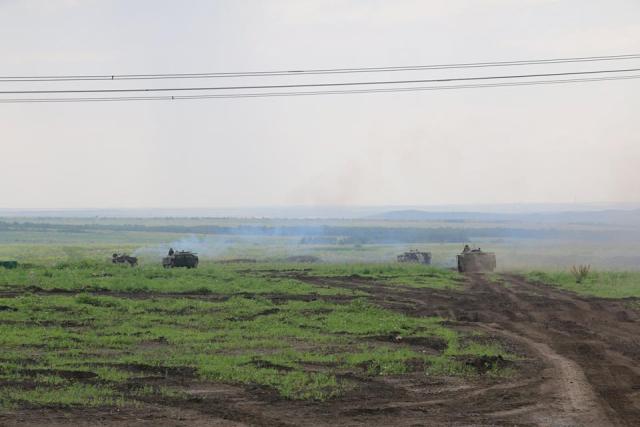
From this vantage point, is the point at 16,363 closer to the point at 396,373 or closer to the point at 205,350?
the point at 205,350

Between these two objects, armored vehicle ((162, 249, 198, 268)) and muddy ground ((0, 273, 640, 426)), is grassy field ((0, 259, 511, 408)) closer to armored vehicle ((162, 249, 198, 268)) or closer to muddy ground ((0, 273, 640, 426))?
muddy ground ((0, 273, 640, 426))

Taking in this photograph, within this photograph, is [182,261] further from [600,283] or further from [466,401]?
[466,401]

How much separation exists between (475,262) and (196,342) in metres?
44.7

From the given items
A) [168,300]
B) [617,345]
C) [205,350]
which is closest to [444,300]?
[168,300]

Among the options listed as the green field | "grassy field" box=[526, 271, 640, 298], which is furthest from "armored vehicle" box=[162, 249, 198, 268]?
"grassy field" box=[526, 271, 640, 298]

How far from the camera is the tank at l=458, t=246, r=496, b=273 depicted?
69.8m

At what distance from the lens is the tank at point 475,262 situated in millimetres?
69812

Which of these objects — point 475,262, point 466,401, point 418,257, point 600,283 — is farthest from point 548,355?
point 418,257

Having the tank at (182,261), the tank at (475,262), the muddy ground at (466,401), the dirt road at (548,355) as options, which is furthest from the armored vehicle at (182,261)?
the muddy ground at (466,401)

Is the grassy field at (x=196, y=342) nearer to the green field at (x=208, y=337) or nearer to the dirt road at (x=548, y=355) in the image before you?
the green field at (x=208, y=337)

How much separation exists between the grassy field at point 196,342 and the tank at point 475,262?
23.2m

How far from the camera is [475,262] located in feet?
229

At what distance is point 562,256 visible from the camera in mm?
99438

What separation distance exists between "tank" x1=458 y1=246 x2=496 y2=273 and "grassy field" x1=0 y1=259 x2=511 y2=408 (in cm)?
2321
